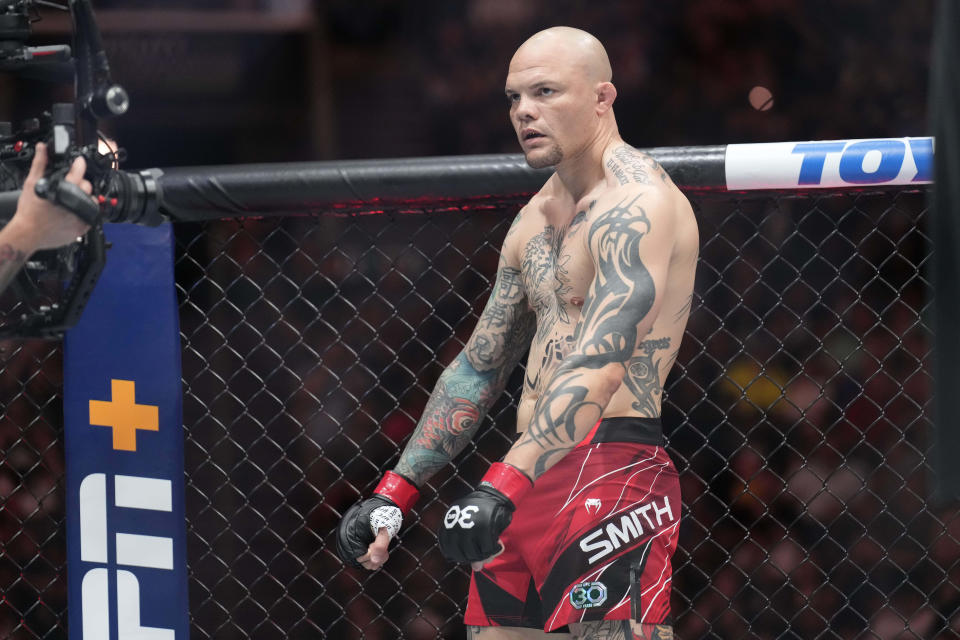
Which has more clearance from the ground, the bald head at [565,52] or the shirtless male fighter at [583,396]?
the bald head at [565,52]

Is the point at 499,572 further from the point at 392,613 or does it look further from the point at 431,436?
the point at 392,613

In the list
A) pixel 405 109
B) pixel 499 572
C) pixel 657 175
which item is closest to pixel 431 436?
pixel 499 572

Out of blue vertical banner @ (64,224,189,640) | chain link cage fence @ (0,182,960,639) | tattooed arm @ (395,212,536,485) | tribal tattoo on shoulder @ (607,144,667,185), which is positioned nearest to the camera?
tribal tattoo on shoulder @ (607,144,667,185)

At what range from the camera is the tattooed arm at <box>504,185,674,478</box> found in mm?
1479

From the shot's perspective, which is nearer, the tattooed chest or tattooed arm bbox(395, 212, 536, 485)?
the tattooed chest

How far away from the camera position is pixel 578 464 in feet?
5.28

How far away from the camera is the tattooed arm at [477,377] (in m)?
1.80

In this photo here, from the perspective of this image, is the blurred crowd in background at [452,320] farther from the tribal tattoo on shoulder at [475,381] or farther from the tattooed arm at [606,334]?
the tattooed arm at [606,334]

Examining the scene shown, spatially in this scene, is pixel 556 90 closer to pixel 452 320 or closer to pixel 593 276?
pixel 593 276

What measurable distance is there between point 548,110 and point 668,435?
1571 mm

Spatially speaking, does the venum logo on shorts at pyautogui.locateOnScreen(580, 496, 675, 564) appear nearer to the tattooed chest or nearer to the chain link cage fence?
the tattooed chest

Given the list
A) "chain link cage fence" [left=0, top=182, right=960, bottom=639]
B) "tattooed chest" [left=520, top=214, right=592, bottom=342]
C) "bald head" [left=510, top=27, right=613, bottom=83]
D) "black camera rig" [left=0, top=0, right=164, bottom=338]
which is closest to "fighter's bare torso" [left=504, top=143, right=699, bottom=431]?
"tattooed chest" [left=520, top=214, right=592, bottom=342]

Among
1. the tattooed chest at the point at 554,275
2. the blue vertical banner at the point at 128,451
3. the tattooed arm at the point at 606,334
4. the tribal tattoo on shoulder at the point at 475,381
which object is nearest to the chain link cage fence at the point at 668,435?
the blue vertical banner at the point at 128,451

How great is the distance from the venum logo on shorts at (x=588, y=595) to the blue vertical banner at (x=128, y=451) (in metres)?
0.84
